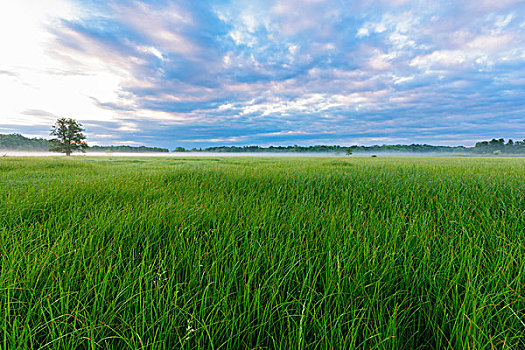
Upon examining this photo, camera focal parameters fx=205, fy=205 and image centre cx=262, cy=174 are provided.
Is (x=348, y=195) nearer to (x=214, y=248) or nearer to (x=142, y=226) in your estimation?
(x=214, y=248)

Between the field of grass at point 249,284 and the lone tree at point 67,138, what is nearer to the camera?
the field of grass at point 249,284

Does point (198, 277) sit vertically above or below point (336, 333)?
above

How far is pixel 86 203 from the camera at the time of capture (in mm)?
3406

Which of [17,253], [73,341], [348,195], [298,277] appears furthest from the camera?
[348,195]

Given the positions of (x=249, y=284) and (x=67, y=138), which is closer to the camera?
(x=249, y=284)

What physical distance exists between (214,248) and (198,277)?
379mm

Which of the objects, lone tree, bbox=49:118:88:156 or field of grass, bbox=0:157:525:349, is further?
lone tree, bbox=49:118:88:156

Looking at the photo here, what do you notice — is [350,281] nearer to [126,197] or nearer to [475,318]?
[475,318]

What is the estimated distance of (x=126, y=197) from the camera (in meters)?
3.86

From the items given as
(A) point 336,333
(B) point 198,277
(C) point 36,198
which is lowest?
(A) point 336,333

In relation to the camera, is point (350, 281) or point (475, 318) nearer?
point (475, 318)

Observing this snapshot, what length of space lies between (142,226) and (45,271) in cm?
86

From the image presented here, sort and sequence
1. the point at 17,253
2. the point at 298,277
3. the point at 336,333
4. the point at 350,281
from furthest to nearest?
the point at 17,253 → the point at 298,277 → the point at 350,281 → the point at 336,333

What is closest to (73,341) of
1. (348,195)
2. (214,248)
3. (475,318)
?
(214,248)
